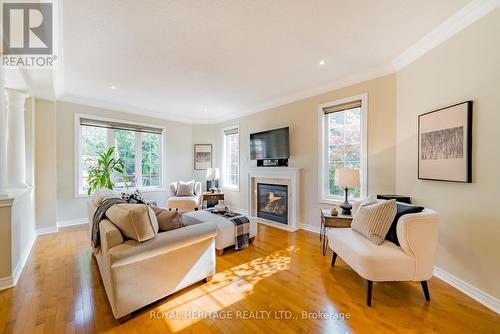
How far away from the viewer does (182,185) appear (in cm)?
538

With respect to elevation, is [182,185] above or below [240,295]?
above

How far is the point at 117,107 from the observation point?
482 centimetres

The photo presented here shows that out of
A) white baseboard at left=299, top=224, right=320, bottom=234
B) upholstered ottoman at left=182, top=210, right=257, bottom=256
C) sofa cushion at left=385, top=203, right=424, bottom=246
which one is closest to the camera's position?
sofa cushion at left=385, top=203, right=424, bottom=246

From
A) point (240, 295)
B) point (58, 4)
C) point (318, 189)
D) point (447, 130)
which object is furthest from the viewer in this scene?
point (318, 189)

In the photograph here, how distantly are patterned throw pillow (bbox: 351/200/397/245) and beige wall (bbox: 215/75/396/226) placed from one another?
109 centimetres

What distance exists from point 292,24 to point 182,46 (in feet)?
4.37

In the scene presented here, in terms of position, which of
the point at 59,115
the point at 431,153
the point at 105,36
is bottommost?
the point at 431,153

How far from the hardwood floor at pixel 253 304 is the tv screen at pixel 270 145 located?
7.36 ft

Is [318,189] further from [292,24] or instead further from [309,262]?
[292,24]

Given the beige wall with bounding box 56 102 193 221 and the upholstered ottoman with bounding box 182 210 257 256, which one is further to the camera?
the beige wall with bounding box 56 102 193 221

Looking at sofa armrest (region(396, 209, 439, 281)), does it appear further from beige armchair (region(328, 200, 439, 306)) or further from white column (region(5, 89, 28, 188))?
white column (region(5, 89, 28, 188))

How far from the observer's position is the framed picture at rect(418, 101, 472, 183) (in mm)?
2002

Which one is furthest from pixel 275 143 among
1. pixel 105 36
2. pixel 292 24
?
pixel 105 36

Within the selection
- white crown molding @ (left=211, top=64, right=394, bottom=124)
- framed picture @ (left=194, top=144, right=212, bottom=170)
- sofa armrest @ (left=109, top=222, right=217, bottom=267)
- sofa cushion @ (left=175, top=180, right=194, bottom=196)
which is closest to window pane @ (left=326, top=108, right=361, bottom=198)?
white crown molding @ (left=211, top=64, right=394, bottom=124)
